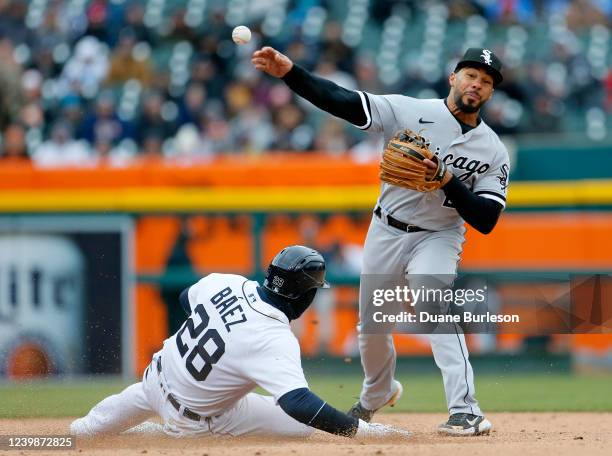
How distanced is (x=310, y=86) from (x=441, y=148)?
74 centimetres

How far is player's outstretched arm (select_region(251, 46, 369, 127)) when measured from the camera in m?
5.24

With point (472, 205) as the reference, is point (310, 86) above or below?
above

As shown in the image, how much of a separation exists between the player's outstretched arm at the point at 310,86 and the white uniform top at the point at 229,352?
942 millimetres

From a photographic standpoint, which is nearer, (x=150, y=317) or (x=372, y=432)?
(x=372, y=432)

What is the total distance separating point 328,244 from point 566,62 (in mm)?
4214

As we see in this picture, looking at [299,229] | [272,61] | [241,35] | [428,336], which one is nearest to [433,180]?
[428,336]

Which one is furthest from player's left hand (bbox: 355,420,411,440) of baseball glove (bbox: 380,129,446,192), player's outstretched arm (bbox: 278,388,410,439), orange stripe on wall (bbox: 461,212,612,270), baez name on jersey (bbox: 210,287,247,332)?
orange stripe on wall (bbox: 461,212,612,270)

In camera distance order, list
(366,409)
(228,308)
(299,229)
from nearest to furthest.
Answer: (228,308)
(366,409)
(299,229)

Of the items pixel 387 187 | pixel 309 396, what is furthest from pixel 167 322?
pixel 309 396

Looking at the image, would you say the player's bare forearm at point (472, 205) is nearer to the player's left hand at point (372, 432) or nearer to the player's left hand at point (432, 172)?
the player's left hand at point (432, 172)

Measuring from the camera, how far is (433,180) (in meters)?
5.25

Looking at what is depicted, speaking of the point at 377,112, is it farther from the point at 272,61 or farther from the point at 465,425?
the point at 465,425

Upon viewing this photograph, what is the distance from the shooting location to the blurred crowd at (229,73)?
37.4ft

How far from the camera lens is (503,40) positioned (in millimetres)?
12977
